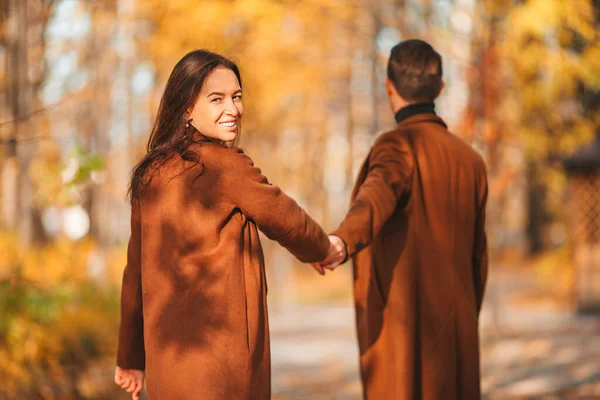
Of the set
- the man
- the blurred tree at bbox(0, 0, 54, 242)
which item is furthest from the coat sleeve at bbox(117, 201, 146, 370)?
the blurred tree at bbox(0, 0, 54, 242)

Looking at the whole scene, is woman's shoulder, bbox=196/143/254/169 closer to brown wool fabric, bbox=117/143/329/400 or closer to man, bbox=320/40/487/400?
brown wool fabric, bbox=117/143/329/400

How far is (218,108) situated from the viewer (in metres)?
3.34

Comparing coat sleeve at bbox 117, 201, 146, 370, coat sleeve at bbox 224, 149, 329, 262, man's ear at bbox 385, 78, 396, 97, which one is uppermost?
man's ear at bbox 385, 78, 396, 97

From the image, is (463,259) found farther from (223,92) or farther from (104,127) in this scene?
(104,127)

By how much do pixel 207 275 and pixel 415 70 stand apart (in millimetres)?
1642

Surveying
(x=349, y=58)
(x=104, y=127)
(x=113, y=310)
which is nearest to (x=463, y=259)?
(x=113, y=310)

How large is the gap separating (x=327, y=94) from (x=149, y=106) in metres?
10.0

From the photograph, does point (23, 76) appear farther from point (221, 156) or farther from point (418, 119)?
point (221, 156)

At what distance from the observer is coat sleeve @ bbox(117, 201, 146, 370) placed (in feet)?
11.4

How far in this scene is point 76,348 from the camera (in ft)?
25.4

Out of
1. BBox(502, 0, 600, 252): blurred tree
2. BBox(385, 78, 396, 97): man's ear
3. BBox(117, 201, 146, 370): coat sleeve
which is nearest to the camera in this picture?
BBox(117, 201, 146, 370): coat sleeve

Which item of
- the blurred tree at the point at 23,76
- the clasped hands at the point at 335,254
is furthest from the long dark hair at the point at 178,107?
the blurred tree at the point at 23,76

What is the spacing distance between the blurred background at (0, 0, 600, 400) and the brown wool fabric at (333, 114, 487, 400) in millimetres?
1062

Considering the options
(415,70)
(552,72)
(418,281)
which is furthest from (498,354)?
(415,70)
